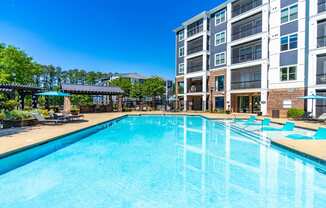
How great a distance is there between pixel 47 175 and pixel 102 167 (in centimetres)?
156

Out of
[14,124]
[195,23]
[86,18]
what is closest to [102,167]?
[14,124]

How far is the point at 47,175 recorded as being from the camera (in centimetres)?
623

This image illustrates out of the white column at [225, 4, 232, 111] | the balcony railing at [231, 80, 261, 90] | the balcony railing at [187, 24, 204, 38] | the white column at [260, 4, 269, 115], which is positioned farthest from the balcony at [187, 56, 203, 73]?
the white column at [260, 4, 269, 115]

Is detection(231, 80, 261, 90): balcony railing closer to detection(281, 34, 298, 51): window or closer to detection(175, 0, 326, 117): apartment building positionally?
detection(175, 0, 326, 117): apartment building

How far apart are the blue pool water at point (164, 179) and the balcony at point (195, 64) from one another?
24749mm

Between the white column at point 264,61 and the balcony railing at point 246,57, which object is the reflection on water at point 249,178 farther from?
the balcony railing at point 246,57

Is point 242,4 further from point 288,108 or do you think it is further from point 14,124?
point 14,124

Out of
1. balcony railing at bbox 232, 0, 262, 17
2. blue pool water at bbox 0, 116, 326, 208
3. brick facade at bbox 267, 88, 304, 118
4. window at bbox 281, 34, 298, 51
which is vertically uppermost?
balcony railing at bbox 232, 0, 262, 17

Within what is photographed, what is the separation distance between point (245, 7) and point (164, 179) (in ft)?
87.9

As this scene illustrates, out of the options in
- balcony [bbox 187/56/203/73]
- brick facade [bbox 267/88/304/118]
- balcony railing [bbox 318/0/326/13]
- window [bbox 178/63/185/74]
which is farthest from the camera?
window [bbox 178/63/185/74]

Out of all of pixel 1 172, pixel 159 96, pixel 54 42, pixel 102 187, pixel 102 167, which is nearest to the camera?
pixel 102 187

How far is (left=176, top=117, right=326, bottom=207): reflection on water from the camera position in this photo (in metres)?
4.73

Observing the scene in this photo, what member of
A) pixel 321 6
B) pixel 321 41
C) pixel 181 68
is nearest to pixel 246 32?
pixel 321 6

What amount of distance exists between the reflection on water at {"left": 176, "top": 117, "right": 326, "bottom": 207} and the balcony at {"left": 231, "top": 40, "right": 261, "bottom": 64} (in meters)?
18.9
